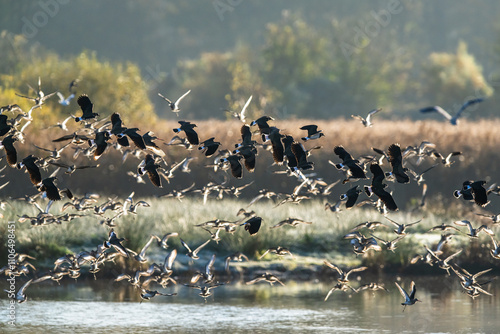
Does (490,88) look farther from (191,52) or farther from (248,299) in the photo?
(248,299)

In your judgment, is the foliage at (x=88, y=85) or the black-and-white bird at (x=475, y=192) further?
the foliage at (x=88, y=85)

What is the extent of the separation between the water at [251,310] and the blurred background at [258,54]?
72.2 feet

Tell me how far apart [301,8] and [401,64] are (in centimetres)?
2108

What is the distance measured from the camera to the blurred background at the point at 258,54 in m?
47.5

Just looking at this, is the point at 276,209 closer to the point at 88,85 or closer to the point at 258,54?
the point at 88,85

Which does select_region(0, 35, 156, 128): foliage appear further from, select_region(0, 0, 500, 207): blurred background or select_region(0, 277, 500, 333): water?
select_region(0, 277, 500, 333): water

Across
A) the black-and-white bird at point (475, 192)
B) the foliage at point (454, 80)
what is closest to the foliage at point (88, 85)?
the foliage at point (454, 80)

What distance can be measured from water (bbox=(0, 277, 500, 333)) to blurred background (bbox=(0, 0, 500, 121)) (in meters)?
22.0

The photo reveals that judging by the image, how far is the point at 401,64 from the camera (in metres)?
69.1

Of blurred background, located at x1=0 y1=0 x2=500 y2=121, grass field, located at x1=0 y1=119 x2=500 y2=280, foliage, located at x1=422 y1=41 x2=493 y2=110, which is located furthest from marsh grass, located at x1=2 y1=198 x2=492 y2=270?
foliage, located at x1=422 y1=41 x2=493 y2=110

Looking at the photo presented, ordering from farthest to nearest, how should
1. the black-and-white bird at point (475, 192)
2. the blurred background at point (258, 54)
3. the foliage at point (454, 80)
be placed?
the foliage at point (454, 80) < the blurred background at point (258, 54) < the black-and-white bird at point (475, 192)

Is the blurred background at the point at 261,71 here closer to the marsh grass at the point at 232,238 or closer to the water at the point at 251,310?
the marsh grass at the point at 232,238

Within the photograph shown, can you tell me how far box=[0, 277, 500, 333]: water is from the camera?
1292 centimetres

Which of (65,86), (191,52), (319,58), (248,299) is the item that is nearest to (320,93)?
(319,58)
